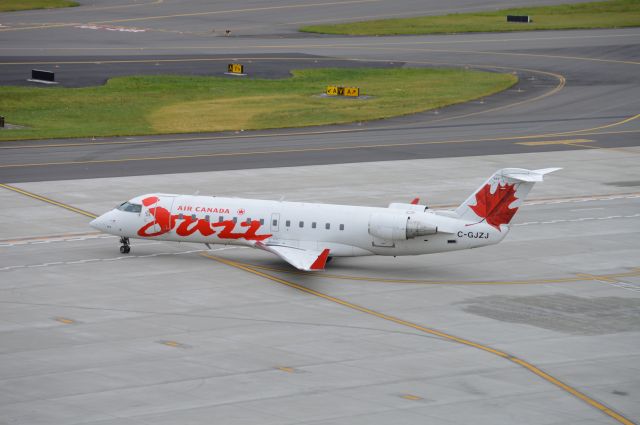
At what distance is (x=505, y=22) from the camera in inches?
5915

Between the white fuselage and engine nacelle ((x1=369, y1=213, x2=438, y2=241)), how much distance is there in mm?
45

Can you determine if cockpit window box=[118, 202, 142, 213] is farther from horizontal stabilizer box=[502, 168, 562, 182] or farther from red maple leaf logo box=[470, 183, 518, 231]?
horizontal stabilizer box=[502, 168, 562, 182]

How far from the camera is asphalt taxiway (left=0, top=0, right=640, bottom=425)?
34.3 m

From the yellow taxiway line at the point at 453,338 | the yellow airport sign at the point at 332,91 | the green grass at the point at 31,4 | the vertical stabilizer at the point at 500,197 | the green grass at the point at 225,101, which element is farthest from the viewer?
the green grass at the point at 31,4

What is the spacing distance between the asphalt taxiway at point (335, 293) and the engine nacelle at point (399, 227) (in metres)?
2.21

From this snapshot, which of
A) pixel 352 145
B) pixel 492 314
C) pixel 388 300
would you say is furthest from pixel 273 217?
pixel 352 145

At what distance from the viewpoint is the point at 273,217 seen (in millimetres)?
50625

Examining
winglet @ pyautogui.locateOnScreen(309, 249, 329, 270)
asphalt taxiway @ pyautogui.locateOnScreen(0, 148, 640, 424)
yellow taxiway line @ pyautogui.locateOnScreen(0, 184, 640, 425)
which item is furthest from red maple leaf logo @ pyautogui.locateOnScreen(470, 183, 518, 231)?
winglet @ pyautogui.locateOnScreen(309, 249, 329, 270)

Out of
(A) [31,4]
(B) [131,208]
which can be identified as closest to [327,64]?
(A) [31,4]

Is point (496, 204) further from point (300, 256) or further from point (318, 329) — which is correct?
point (318, 329)

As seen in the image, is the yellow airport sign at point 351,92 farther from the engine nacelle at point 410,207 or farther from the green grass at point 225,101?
the engine nacelle at point 410,207

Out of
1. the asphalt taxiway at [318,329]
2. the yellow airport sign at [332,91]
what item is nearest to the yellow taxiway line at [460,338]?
the asphalt taxiway at [318,329]

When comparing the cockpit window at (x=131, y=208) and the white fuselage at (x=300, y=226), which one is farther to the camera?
the cockpit window at (x=131, y=208)

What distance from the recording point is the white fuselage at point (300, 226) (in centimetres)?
4891
